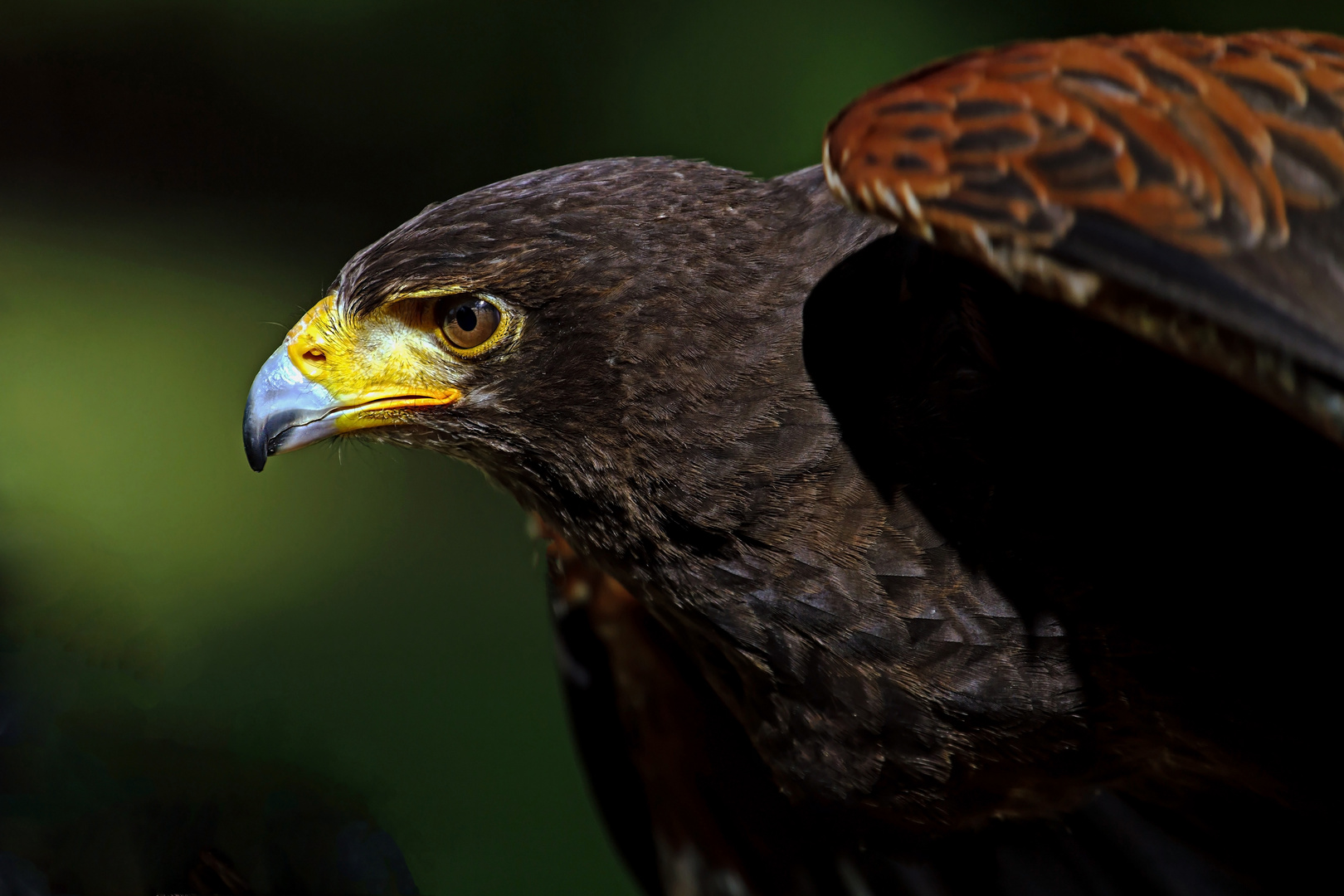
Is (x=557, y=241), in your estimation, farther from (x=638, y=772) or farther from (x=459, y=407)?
(x=638, y=772)

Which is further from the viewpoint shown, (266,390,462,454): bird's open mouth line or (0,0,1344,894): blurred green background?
(0,0,1344,894): blurred green background

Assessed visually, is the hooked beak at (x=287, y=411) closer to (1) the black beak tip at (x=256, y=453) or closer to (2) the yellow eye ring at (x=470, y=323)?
(1) the black beak tip at (x=256, y=453)

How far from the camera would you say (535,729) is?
3.65 metres

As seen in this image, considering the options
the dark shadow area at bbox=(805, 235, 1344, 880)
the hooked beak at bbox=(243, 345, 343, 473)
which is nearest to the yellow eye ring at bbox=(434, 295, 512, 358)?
the hooked beak at bbox=(243, 345, 343, 473)

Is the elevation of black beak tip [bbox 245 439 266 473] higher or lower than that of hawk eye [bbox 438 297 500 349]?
lower

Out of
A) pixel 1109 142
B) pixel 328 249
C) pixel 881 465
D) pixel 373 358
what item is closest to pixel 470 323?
pixel 373 358

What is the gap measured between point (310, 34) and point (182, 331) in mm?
1092

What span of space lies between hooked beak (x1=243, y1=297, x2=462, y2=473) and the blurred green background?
4.35ft

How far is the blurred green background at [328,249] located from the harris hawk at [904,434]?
56.9 inches

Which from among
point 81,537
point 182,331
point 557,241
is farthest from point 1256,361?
point 182,331

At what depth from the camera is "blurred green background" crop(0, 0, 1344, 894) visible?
135 inches

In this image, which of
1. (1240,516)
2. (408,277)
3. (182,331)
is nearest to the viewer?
(1240,516)

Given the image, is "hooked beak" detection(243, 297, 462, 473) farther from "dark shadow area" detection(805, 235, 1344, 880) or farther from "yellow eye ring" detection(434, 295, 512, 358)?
"dark shadow area" detection(805, 235, 1344, 880)

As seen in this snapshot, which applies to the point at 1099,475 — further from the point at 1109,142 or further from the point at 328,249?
the point at 328,249
